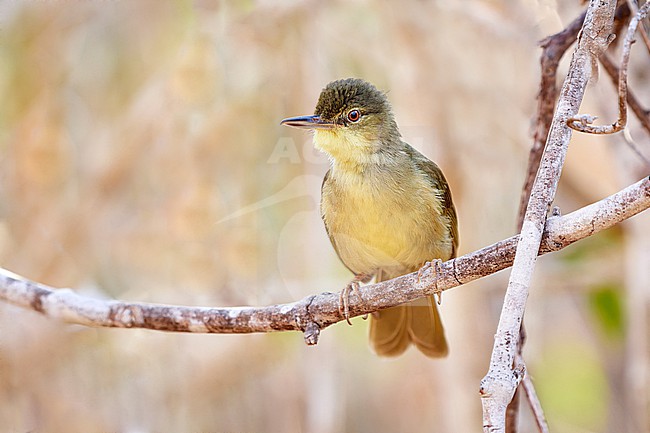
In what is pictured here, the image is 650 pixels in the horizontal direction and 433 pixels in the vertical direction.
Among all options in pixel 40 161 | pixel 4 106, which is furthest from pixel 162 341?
pixel 4 106

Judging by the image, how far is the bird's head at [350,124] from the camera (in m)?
3.07

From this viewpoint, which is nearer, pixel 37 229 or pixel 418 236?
pixel 418 236

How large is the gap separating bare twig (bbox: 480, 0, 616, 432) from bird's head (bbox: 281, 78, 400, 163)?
1.24 m

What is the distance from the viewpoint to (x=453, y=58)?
14.9 feet

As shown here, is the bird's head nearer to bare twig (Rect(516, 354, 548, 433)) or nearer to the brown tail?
the brown tail

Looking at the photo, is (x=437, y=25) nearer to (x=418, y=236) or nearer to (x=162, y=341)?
(x=418, y=236)

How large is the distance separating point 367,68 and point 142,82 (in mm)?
1363

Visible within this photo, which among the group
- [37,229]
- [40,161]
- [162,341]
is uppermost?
[40,161]

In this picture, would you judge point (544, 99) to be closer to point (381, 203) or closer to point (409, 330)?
point (381, 203)

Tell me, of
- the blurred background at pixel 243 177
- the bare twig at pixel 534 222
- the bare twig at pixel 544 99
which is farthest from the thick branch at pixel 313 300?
the blurred background at pixel 243 177

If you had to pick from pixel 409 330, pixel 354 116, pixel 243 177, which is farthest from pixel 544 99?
pixel 243 177

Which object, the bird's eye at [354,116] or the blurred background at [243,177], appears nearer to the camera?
the bird's eye at [354,116]

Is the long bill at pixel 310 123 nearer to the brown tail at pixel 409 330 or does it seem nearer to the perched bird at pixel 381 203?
the perched bird at pixel 381 203

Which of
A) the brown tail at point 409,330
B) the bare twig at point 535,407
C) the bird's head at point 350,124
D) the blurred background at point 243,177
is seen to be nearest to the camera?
the bare twig at point 535,407
